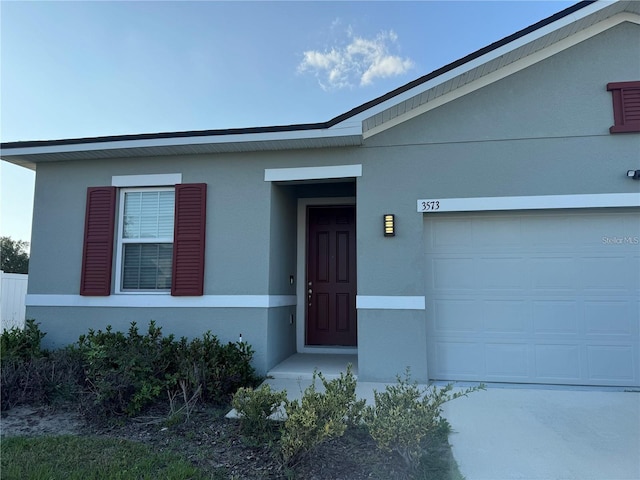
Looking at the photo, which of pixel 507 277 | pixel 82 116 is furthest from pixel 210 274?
pixel 82 116

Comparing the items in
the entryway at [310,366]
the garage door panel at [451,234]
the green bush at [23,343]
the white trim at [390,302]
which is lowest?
the entryway at [310,366]

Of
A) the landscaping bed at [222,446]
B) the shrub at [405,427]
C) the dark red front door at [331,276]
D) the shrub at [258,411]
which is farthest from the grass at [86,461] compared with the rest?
the dark red front door at [331,276]

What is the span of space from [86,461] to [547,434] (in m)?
3.90

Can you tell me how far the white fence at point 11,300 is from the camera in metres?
9.13

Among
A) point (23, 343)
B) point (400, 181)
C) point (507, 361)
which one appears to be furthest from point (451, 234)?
point (23, 343)

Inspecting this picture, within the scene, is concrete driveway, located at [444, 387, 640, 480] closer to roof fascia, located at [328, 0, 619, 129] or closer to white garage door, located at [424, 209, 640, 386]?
white garage door, located at [424, 209, 640, 386]

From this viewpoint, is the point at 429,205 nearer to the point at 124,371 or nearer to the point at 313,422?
the point at 313,422

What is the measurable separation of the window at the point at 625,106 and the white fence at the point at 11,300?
38.6ft

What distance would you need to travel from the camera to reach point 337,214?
716 centimetres

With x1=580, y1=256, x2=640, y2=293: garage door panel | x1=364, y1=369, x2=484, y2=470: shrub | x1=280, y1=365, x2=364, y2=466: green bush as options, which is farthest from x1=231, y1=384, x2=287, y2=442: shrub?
x1=580, y1=256, x2=640, y2=293: garage door panel

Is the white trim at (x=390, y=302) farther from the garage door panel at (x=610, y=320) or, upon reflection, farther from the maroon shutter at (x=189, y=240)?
the maroon shutter at (x=189, y=240)

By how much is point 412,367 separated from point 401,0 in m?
6.35

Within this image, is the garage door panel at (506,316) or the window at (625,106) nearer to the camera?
the window at (625,106)

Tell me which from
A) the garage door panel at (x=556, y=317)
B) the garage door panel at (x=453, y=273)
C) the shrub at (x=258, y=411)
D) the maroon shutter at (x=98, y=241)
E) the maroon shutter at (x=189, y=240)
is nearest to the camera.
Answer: the shrub at (x=258, y=411)
